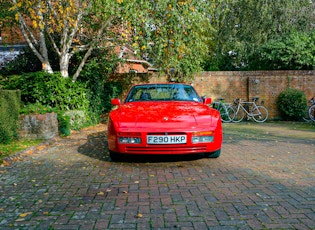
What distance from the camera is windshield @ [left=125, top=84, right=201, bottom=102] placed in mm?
6496

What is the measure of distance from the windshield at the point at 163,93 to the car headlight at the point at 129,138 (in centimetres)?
168

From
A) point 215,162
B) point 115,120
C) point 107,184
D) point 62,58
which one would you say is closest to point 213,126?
point 215,162

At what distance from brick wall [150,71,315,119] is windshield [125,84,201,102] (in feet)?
24.4

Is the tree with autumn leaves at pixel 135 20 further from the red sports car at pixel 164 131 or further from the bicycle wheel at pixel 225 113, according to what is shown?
the red sports car at pixel 164 131

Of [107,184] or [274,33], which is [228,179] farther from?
[274,33]

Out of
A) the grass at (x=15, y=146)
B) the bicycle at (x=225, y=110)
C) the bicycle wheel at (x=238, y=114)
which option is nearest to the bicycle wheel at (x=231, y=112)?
the bicycle at (x=225, y=110)

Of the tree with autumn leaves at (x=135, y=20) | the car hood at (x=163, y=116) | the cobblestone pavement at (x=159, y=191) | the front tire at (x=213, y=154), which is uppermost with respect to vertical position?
the tree with autumn leaves at (x=135, y=20)

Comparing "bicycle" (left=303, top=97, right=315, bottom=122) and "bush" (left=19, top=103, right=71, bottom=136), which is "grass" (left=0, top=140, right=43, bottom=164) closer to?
"bush" (left=19, top=103, right=71, bottom=136)

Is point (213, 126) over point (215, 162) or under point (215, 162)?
over

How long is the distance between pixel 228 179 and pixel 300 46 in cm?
1112

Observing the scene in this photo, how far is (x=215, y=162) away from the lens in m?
5.45

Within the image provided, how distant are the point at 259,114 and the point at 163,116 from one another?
362 inches

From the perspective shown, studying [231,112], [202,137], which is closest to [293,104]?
[231,112]

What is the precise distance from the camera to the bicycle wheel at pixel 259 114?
1328 centimetres
